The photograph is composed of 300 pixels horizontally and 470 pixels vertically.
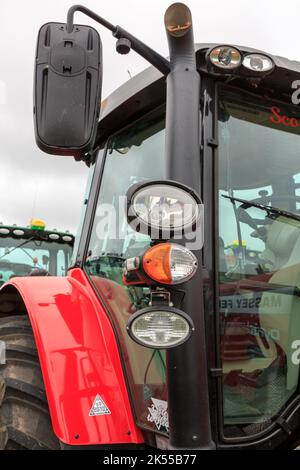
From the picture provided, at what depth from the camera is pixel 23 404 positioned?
1937 millimetres

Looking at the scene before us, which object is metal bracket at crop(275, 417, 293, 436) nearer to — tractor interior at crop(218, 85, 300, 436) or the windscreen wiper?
tractor interior at crop(218, 85, 300, 436)

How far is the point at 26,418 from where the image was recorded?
190cm

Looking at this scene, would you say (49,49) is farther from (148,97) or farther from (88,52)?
(148,97)

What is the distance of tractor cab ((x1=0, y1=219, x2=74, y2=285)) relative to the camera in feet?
24.0

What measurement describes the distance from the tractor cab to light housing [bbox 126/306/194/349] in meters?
5.96

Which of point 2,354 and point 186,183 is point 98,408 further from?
point 186,183

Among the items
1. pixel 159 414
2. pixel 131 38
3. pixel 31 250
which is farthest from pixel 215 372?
pixel 31 250

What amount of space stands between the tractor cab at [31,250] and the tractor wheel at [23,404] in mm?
5211

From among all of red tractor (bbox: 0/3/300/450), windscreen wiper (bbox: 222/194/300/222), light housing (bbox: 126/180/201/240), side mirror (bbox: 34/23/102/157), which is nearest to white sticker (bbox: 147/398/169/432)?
red tractor (bbox: 0/3/300/450)

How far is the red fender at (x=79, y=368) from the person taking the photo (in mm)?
1747

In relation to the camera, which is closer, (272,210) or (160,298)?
(160,298)

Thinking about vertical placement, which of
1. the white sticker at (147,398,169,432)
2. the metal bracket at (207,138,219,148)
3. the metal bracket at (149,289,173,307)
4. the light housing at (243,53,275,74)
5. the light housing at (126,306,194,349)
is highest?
the light housing at (243,53,275,74)

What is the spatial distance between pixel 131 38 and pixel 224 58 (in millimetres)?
386
